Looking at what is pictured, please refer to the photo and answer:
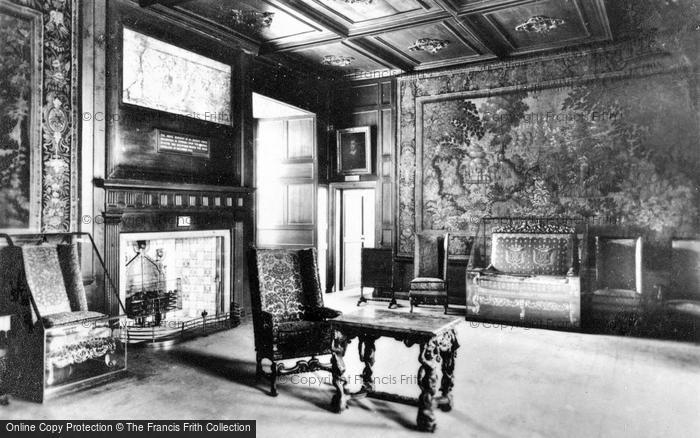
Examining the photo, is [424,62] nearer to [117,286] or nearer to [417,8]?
[417,8]

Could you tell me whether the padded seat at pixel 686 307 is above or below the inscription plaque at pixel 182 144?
below

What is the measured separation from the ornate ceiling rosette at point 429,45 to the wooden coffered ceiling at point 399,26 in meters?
0.01

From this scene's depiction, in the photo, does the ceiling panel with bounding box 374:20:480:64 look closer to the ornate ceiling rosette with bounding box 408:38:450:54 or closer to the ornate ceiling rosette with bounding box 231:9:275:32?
the ornate ceiling rosette with bounding box 408:38:450:54

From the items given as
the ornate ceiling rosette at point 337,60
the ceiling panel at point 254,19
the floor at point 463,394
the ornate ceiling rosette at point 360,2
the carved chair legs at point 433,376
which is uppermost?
the ornate ceiling rosette at point 337,60

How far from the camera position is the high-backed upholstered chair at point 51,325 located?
395cm

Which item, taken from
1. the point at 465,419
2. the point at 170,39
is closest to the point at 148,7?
the point at 170,39

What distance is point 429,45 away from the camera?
7477 millimetres

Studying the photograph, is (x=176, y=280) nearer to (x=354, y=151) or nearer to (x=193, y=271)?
(x=193, y=271)

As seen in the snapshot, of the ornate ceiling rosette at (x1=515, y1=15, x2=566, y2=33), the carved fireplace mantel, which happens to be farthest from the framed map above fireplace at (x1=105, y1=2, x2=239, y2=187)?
the ornate ceiling rosette at (x1=515, y1=15, x2=566, y2=33)

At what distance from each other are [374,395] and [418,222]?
4.97 metres

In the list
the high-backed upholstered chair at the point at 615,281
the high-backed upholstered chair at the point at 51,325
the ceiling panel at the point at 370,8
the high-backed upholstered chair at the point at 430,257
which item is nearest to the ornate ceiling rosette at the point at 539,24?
the ceiling panel at the point at 370,8

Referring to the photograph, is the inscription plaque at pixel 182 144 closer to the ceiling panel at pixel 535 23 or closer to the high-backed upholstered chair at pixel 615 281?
the ceiling panel at pixel 535 23

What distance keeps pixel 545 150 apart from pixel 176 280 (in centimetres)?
557

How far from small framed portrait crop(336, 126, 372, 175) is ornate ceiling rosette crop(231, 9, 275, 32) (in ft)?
9.62
